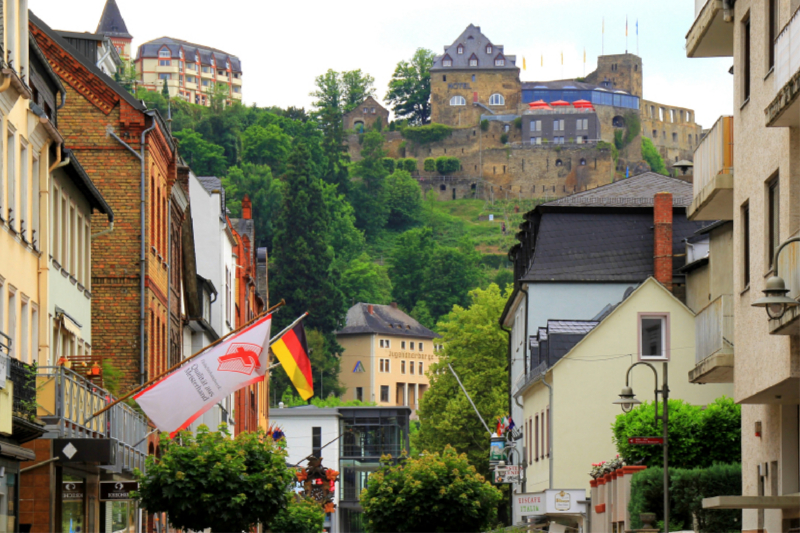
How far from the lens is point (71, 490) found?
21.5 m

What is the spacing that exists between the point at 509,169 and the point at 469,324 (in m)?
128

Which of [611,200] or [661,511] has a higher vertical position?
[611,200]

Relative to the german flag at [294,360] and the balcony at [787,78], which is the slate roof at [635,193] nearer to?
the german flag at [294,360]

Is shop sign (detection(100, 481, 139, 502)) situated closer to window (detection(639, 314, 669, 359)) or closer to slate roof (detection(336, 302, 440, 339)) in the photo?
window (detection(639, 314, 669, 359))

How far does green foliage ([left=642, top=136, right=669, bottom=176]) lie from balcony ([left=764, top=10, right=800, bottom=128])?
179572mm

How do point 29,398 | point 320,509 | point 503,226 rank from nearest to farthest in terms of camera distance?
point 29,398 < point 320,509 < point 503,226

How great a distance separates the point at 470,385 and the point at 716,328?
145 ft

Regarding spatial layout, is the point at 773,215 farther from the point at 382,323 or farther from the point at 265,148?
the point at 265,148

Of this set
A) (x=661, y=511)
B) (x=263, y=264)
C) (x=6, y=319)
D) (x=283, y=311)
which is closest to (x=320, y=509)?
(x=263, y=264)

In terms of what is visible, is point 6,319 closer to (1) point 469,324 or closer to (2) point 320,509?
(2) point 320,509

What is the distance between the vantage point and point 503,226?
7475 inches

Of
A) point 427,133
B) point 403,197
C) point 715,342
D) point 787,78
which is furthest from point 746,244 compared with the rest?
point 427,133

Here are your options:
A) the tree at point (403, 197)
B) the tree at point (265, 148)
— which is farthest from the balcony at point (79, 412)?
the tree at point (403, 197)

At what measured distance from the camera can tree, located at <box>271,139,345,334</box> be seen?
407 feet
